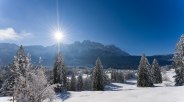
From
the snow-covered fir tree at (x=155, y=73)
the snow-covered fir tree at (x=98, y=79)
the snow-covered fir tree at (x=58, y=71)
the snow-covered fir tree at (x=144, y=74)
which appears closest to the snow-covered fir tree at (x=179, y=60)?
the snow-covered fir tree at (x=144, y=74)

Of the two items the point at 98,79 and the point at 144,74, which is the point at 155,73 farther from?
the point at 98,79

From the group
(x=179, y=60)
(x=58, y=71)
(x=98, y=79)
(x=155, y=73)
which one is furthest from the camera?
(x=155, y=73)

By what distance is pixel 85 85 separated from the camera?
14100 cm

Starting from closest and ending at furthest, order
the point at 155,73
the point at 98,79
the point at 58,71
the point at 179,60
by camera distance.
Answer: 1. the point at 179,60
2. the point at 58,71
3. the point at 98,79
4. the point at 155,73

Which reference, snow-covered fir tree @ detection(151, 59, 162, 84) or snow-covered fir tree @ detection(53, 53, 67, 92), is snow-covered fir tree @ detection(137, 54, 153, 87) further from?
snow-covered fir tree @ detection(53, 53, 67, 92)

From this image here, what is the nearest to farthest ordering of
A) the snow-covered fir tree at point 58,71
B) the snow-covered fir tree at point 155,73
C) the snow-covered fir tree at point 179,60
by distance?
the snow-covered fir tree at point 179,60
the snow-covered fir tree at point 58,71
the snow-covered fir tree at point 155,73

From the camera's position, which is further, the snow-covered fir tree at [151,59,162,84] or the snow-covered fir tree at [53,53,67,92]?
the snow-covered fir tree at [151,59,162,84]

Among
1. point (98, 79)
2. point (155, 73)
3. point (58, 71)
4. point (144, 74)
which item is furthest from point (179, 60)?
point (58, 71)

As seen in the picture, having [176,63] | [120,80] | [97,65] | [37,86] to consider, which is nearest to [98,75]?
[97,65]

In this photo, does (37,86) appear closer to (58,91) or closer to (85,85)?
(58,91)

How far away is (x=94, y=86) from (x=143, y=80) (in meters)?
15.6

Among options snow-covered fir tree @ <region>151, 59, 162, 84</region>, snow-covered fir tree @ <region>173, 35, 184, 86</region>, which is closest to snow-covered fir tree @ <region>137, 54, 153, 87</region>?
snow-covered fir tree @ <region>173, 35, 184, 86</region>

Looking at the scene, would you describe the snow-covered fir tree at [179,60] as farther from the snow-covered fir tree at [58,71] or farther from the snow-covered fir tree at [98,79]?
the snow-covered fir tree at [58,71]

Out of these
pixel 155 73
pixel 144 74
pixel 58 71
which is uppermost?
pixel 58 71
